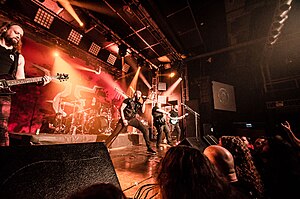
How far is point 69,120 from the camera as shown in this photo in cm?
721

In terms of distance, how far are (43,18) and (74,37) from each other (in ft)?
5.07

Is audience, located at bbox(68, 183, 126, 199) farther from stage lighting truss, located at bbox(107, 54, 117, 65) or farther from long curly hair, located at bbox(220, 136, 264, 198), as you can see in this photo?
stage lighting truss, located at bbox(107, 54, 117, 65)

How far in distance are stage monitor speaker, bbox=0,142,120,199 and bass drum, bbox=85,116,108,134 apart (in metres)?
6.58

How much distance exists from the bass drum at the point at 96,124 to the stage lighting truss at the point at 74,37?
452 centimetres

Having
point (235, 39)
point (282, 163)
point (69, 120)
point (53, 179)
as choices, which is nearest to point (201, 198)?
point (53, 179)

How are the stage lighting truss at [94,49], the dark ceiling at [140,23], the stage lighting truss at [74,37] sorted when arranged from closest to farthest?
the dark ceiling at [140,23]
the stage lighting truss at [74,37]
the stage lighting truss at [94,49]

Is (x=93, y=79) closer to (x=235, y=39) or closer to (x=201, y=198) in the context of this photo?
(x=235, y=39)

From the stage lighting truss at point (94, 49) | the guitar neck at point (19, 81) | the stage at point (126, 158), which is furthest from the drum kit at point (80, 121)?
the guitar neck at point (19, 81)

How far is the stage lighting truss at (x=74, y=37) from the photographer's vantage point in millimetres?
7692

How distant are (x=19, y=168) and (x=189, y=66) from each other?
1071 cm

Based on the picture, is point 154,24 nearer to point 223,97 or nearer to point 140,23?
point 140,23

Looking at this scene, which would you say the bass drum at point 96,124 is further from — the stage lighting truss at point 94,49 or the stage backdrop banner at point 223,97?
the stage backdrop banner at point 223,97

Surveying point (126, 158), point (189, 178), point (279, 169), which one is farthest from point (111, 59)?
point (189, 178)

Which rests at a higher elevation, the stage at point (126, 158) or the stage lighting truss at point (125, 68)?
the stage lighting truss at point (125, 68)
